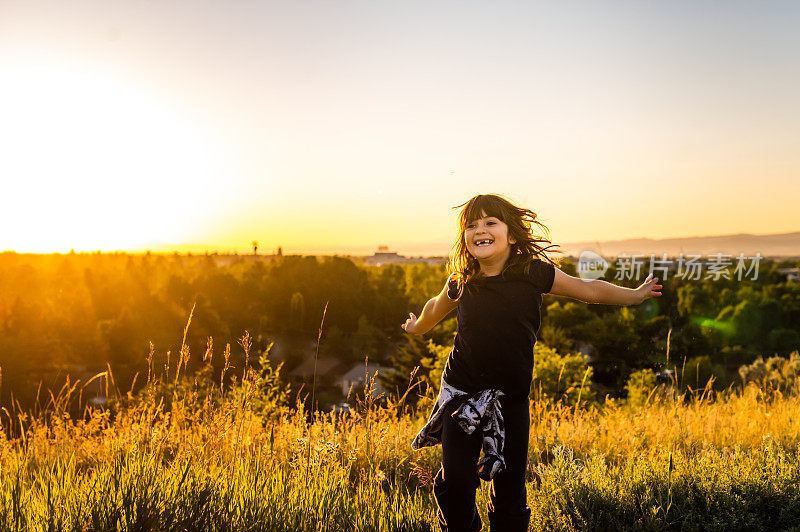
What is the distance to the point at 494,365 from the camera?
9.21ft

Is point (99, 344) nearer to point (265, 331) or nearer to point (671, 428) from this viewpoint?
point (265, 331)

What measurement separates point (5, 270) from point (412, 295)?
45842 millimetres

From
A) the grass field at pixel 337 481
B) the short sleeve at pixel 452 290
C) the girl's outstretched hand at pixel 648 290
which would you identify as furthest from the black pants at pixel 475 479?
the girl's outstretched hand at pixel 648 290

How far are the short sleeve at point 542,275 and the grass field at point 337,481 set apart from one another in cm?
134

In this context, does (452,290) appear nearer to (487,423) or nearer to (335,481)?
(487,423)

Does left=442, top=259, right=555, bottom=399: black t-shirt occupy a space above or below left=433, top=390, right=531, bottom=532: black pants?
above

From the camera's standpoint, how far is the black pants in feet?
8.95

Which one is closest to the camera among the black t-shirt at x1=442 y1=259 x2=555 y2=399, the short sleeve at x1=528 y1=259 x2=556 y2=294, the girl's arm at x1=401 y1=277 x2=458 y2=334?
the black t-shirt at x1=442 y1=259 x2=555 y2=399

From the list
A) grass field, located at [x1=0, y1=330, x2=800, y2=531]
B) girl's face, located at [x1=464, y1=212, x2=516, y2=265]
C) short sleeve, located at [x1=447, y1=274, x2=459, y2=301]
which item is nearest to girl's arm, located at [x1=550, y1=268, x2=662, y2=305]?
girl's face, located at [x1=464, y1=212, x2=516, y2=265]

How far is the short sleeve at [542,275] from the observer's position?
2945 mm

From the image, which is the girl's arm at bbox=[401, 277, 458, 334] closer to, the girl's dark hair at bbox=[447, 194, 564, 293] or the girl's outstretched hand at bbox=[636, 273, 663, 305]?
the girl's dark hair at bbox=[447, 194, 564, 293]

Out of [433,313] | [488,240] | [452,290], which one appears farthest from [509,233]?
[433,313]

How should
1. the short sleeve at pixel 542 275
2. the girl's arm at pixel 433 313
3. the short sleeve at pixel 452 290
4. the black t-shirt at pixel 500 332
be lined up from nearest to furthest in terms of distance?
the black t-shirt at pixel 500 332 → the short sleeve at pixel 542 275 → the short sleeve at pixel 452 290 → the girl's arm at pixel 433 313

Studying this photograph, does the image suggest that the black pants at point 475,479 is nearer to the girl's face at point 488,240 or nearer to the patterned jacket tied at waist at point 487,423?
the patterned jacket tied at waist at point 487,423
